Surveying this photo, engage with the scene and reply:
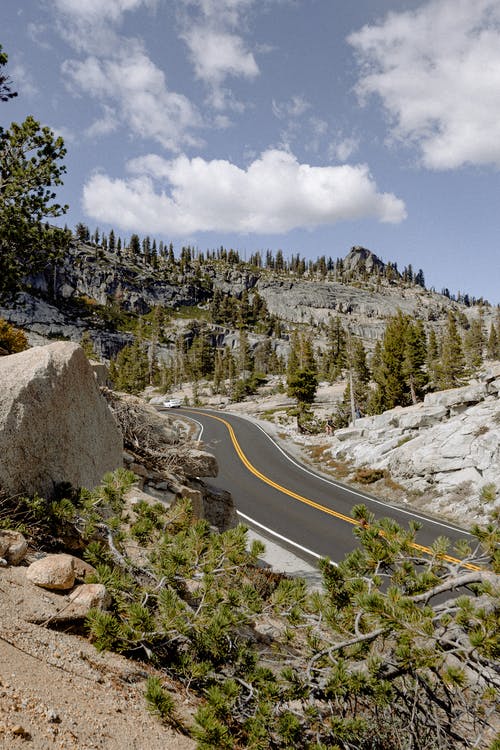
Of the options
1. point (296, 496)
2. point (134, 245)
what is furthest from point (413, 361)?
point (134, 245)

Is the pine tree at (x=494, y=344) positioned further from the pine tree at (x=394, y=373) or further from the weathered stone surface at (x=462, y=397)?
the weathered stone surface at (x=462, y=397)

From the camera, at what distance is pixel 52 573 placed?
4.95 metres

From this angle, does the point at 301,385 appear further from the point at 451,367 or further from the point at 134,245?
the point at 134,245

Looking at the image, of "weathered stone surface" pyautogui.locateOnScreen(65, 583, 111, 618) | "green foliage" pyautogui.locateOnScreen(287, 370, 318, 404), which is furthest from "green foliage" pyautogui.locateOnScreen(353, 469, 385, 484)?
"green foliage" pyautogui.locateOnScreen(287, 370, 318, 404)

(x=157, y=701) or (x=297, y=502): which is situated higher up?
(x=157, y=701)

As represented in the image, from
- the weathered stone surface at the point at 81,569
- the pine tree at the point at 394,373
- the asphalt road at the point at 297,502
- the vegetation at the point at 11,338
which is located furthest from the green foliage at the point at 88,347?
the weathered stone surface at the point at 81,569

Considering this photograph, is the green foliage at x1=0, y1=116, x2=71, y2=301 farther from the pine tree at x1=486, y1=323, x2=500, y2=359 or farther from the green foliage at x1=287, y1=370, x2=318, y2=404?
the pine tree at x1=486, y1=323, x2=500, y2=359

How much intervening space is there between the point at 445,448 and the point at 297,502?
8.74m

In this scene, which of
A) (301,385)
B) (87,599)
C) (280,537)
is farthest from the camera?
(301,385)

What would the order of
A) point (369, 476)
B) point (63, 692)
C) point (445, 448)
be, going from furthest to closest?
point (369, 476), point (445, 448), point (63, 692)

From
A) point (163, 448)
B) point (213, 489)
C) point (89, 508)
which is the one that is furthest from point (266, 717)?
point (213, 489)

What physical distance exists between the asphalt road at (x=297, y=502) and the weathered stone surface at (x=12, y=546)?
8.36m

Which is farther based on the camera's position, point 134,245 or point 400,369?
point 134,245

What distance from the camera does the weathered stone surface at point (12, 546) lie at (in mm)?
5043
